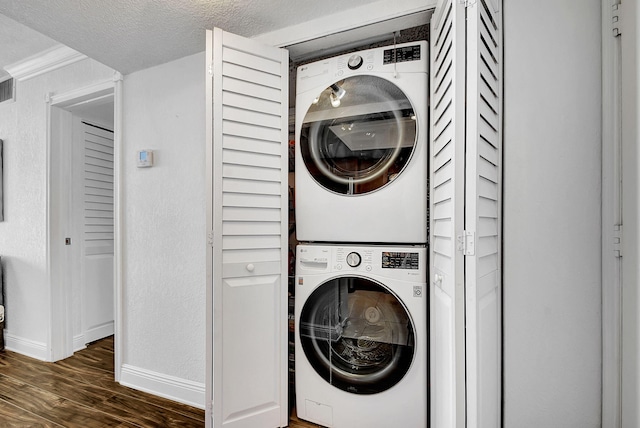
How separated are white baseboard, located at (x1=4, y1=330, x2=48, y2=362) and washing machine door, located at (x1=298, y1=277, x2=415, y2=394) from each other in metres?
2.35

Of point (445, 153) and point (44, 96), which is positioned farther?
point (44, 96)

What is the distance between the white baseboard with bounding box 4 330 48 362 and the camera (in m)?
2.70

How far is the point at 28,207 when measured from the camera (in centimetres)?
279

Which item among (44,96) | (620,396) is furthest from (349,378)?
(44,96)

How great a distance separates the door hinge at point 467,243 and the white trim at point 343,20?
41.0 inches

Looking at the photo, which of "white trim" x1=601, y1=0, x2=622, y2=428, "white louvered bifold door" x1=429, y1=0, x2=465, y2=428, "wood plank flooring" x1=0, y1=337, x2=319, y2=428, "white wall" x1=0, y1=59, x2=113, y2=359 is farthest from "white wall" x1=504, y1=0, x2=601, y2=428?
"white wall" x1=0, y1=59, x2=113, y2=359

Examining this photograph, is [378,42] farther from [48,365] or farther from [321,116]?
[48,365]

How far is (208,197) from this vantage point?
158 centimetres

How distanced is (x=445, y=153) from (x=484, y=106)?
207 mm

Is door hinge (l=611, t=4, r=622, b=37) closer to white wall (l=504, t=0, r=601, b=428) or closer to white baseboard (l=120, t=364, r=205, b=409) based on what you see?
white wall (l=504, t=0, r=601, b=428)

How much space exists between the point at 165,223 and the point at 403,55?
5.61 ft

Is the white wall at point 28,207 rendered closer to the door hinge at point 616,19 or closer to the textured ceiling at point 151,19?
the textured ceiling at point 151,19

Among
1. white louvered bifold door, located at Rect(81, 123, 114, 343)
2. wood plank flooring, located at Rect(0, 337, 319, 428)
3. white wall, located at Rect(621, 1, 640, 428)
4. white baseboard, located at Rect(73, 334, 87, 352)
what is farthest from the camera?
white louvered bifold door, located at Rect(81, 123, 114, 343)

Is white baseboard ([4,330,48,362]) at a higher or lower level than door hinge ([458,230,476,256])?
lower
